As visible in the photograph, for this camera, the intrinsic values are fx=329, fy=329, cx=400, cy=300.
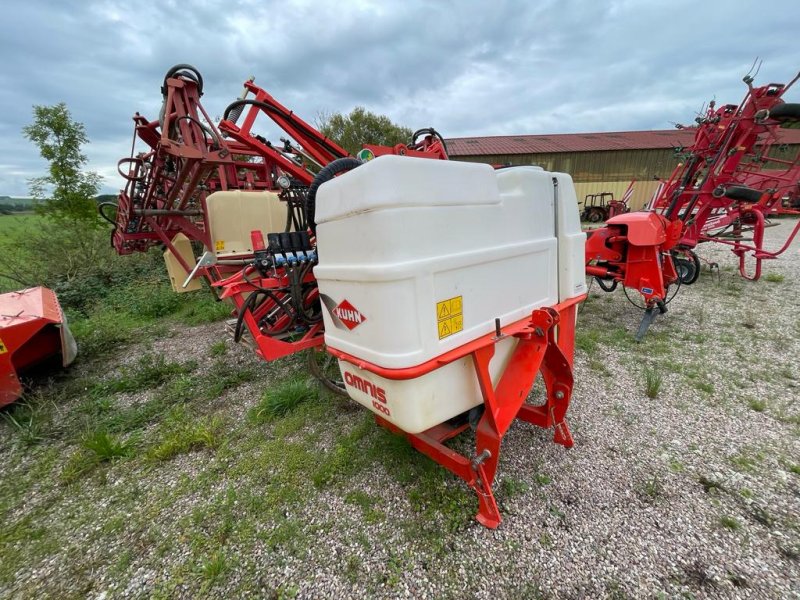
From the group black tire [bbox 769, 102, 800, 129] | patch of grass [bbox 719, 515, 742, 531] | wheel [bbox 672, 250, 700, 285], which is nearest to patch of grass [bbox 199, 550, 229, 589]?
patch of grass [bbox 719, 515, 742, 531]

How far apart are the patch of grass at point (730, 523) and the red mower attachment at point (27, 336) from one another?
508 cm

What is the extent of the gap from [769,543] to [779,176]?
20.7 feet

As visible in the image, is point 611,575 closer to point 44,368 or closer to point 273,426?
point 273,426

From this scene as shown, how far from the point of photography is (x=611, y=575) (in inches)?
57.6

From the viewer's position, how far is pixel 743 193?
14.0ft

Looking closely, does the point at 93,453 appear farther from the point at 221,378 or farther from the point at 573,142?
the point at 573,142

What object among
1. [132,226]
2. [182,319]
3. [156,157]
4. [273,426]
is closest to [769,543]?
[273,426]

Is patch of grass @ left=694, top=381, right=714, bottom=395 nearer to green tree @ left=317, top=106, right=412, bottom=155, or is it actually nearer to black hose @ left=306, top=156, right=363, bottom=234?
black hose @ left=306, top=156, right=363, bottom=234

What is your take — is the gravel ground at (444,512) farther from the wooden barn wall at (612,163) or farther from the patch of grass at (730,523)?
the wooden barn wall at (612,163)

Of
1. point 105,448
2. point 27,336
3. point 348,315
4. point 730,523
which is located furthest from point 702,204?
point 27,336

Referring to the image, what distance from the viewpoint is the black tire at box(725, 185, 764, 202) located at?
4.23 metres

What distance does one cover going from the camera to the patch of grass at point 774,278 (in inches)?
232

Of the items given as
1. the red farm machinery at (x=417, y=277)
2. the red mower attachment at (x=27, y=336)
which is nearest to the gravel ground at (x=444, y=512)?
the red farm machinery at (x=417, y=277)

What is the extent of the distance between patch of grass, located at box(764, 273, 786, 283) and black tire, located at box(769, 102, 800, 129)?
3083mm
